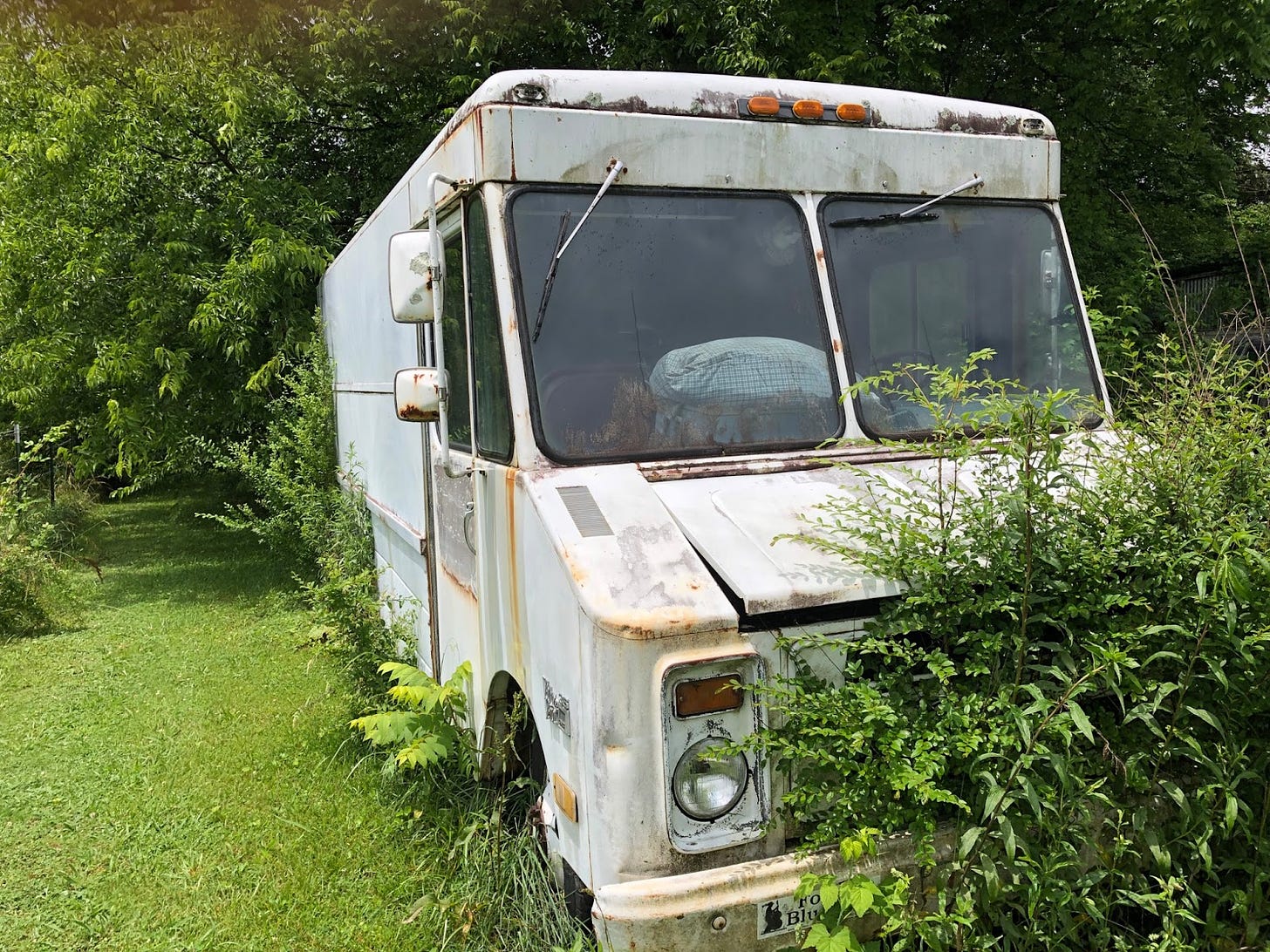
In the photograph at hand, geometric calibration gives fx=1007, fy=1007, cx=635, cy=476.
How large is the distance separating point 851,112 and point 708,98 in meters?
0.55

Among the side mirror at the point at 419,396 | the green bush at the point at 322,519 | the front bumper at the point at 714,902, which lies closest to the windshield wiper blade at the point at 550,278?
the side mirror at the point at 419,396

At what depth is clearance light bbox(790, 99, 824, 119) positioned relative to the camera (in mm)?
3514

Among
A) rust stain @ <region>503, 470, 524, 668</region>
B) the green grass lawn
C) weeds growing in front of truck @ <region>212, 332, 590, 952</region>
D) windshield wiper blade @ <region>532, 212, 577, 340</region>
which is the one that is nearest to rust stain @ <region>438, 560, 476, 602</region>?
weeds growing in front of truck @ <region>212, 332, 590, 952</region>

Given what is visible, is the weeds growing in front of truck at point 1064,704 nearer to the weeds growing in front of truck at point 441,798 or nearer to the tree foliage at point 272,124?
the weeds growing in front of truck at point 441,798

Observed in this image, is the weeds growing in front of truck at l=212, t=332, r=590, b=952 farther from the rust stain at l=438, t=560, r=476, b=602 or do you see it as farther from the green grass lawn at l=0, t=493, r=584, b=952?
the rust stain at l=438, t=560, r=476, b=602

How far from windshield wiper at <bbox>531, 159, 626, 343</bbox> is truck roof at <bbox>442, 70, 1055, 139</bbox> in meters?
0.21

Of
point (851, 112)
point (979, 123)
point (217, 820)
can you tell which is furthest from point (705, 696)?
point (217, 820)

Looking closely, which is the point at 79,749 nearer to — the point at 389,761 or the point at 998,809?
the point at 389,761

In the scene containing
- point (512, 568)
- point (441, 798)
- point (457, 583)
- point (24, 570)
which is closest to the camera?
point (512, 568)

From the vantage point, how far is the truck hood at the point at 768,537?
→ 2.54 metres

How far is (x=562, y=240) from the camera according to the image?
126 inches

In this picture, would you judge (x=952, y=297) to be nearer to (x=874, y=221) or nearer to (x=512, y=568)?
(x=874, y=221)

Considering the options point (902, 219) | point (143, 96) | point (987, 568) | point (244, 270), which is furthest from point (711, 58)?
point (987, 568)

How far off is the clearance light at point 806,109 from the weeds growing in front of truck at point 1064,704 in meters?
1.35
